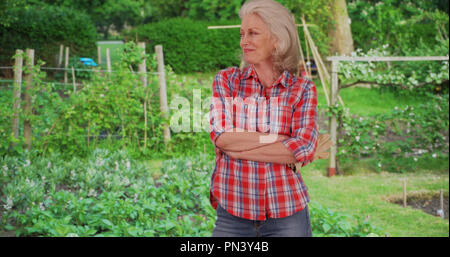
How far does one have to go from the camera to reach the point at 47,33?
6562 mm

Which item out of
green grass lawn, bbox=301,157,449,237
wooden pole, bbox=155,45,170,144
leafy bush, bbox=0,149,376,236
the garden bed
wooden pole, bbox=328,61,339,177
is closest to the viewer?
leafy bush, bbox=0,149,376,236

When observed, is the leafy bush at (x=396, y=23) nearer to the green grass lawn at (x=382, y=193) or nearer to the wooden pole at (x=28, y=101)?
the green grass lawn at (x=382, y=193)

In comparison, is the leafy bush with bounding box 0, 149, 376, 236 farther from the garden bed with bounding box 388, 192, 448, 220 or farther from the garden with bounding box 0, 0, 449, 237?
the garden bed with bounding box 388, 192, 448, 220

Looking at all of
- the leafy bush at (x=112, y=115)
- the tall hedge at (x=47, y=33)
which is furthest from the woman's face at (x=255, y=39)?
the leafy bush at (x=112, y=115)

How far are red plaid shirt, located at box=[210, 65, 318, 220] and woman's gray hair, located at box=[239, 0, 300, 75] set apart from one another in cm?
8

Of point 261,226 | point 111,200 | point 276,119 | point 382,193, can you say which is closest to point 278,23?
point 276,119

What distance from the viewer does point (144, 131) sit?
602cm

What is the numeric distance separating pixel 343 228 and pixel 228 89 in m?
2.18

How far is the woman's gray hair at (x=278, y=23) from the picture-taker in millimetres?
1395

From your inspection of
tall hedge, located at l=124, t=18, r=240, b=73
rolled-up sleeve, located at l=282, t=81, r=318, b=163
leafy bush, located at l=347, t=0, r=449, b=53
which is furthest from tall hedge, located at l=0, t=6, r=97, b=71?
leafy bush, located at l=347, t=0, r=449, b=53

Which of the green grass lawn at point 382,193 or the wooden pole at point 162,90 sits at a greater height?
the wooden pole at point 162,90

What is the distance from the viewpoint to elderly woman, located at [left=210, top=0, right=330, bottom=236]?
1413 millimetres

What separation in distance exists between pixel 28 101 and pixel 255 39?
450 cm
